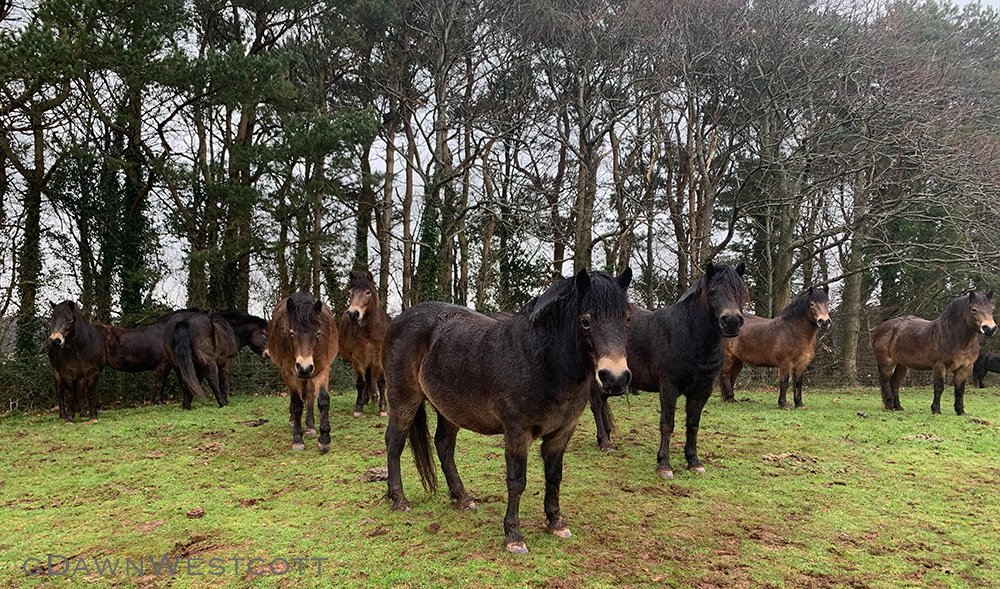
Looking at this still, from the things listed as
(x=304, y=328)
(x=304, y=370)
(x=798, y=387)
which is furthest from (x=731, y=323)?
(x=798, y=387)

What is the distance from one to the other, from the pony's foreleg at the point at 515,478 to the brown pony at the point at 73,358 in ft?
27.9

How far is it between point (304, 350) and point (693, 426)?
415 centimetres

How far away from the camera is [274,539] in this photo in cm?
363

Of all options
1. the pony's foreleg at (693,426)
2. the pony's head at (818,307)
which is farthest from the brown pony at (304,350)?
the pony's head at (818,307)

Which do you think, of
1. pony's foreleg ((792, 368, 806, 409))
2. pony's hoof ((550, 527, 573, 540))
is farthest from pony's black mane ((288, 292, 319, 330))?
pony's foreleg ((792, 368, 806, 409))

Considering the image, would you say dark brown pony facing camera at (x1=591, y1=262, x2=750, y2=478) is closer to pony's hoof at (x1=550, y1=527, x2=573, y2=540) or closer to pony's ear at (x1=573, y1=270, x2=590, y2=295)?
pony's hoof at (x1=550, y1=527, x2=573, y2=540)

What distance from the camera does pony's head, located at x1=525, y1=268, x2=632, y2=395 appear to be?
3.00m

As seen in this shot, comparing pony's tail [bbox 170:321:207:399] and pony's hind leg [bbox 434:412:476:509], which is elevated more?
pony's tail [bbox 170:321:207:399]

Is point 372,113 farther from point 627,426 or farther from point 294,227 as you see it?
point 627,426

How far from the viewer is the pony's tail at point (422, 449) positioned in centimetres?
446

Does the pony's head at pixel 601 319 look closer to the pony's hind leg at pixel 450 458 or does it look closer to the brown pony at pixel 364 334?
the pony's hind leg at pixel 450 458

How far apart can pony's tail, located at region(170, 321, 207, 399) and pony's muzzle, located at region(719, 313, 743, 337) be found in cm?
839

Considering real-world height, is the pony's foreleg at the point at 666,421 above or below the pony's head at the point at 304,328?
below

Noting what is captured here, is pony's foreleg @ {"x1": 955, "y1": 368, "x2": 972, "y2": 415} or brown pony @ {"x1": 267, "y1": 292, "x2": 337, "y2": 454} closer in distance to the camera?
brown pony @ {"x1": 267, "y1": 292, "x2": 337, "y2": 454}
